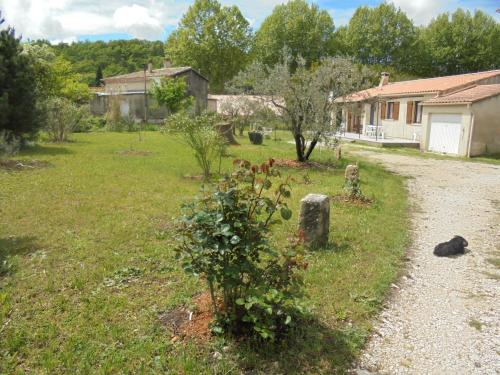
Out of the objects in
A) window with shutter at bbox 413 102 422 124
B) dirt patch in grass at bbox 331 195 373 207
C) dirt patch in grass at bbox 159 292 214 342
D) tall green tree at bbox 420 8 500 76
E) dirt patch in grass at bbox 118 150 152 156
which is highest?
tall green tree at bbox 420 8 500 76

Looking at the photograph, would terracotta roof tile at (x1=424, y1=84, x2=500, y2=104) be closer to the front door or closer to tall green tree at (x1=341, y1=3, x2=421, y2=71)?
the front door

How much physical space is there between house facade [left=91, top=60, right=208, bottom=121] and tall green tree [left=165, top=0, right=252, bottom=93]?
13491 millimetres

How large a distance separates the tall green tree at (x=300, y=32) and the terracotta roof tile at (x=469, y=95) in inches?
1244

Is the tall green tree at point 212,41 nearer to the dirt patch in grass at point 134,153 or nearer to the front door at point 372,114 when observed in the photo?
the front door at point 372,114

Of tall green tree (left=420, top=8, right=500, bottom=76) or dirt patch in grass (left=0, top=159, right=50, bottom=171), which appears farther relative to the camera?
tall green tree (left=420, top=8, right=500, bottom=76)

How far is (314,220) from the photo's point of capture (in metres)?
5.23

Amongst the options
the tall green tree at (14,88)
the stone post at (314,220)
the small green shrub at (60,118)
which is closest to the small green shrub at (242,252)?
the stone post at (314,220)

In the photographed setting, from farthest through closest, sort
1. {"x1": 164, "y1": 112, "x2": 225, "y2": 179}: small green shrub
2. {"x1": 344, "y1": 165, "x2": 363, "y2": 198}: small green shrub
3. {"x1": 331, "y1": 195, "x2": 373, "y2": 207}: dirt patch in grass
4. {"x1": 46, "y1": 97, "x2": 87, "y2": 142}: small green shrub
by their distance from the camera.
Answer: {"x1": 46, "y1": 97, "x2": 87, "y2": 142}: small green shrub
{"x1": 164, "y1": 112, "x2": 225, "y2": 179}: small green shrub
{"x1": 344, "y1": 165, "x2": 363, "y2": 198}: small green shrub
{"x1": 331, "y1": 195, "x2": 373, "y2": 207}: dirt patch in grass

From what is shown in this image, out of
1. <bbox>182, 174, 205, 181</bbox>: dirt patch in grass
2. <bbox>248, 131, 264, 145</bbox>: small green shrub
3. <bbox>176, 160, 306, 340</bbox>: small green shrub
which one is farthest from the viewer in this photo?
<bbox>248, 131, 264, 145</bbox>: small green shrub

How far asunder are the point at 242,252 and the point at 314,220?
2573 mm

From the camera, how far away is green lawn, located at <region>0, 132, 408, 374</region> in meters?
2.94

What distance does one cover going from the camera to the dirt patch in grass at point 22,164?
10508 millimetres

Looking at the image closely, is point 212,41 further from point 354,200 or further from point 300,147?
point 354,200

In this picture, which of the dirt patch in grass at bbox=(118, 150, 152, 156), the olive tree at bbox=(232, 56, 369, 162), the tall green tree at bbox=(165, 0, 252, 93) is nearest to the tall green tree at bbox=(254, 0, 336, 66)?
the tall green tree at bbox=(165, 0, 252, 93)
